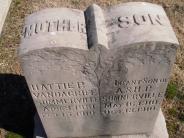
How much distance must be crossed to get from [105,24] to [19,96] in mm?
2272

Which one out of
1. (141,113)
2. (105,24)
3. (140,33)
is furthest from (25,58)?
(141,113)

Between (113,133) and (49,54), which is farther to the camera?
(113,133)

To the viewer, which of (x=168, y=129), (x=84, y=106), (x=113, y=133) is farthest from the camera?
(x=168, y=129)

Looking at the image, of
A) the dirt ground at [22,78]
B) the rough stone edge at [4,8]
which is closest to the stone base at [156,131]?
the dirt ground at [22,78]

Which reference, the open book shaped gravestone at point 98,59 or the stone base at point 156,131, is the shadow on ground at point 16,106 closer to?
the stone base at point 156,131

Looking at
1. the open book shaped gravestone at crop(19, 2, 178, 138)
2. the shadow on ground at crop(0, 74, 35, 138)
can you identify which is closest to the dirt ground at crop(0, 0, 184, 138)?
the shadow on ground at crop(0, 74, 35, 138)

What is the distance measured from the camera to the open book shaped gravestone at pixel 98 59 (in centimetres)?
277

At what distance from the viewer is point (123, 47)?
9.01ft

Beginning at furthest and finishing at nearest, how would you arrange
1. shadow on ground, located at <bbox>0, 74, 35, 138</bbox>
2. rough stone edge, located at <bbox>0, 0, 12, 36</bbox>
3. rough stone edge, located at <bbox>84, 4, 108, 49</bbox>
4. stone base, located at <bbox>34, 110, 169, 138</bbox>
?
rough stone edge, located at <bbox>0, 0, 12, 36</bbox>, shadow on ground, located at <bbox>0, 74, 35, 138</bbox>, stone base, located at <bbox>34, 110, 169, 138</bbox>, rough stone edge, located at <bbox>84, 4, 108, 49</bbox>

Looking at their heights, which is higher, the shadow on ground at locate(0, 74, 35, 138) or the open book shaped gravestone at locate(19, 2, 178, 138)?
the open book shaped gravestone at locate(19, 2, 178, 138)

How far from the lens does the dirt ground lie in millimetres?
4379

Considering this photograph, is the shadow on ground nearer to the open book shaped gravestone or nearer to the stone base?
the stone base

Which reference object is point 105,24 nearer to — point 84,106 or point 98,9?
point 98,9

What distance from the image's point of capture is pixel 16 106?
459cm
